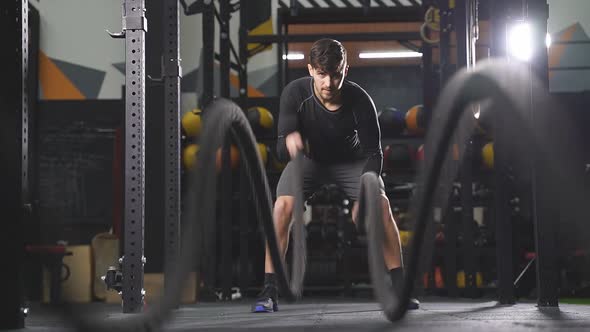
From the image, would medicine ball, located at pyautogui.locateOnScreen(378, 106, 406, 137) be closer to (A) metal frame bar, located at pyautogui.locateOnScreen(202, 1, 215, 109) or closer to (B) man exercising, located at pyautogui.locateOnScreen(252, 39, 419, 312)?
(A) metal frame bar, located at pyautogui.locateOnScreen(202, 1, 215, 109)

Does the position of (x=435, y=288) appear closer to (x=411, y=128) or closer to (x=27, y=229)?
(x=411, y=128)

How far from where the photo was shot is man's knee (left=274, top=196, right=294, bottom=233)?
3492 millimetres

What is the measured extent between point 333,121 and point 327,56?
1.27 feet

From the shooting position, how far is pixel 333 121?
3422 mm

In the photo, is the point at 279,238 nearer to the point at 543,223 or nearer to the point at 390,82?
the point at 543,223

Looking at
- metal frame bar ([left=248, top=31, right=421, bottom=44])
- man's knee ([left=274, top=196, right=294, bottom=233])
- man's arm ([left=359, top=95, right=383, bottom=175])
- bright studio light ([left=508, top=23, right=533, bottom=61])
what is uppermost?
metal frame bar ([left=248, top=31, right=421, bottom=44])

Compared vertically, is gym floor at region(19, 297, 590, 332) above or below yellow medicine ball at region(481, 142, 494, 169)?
below

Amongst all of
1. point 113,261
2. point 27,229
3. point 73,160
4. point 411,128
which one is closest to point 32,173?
point 73,160

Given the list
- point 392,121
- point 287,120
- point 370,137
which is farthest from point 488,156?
point 287,120

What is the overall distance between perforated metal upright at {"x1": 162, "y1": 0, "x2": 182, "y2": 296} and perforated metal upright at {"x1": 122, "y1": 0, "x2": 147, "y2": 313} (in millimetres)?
672

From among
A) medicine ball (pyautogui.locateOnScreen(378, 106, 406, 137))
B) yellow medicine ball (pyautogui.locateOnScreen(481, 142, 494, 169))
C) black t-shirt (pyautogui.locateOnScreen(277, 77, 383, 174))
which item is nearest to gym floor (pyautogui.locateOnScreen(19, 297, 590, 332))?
black t-shirt (pyautogui.locateOnScreen(277, 77, 383, 174))

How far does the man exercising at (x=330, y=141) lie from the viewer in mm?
3365

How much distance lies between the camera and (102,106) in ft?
28.1

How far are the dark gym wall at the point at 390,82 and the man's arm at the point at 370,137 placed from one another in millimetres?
7900
